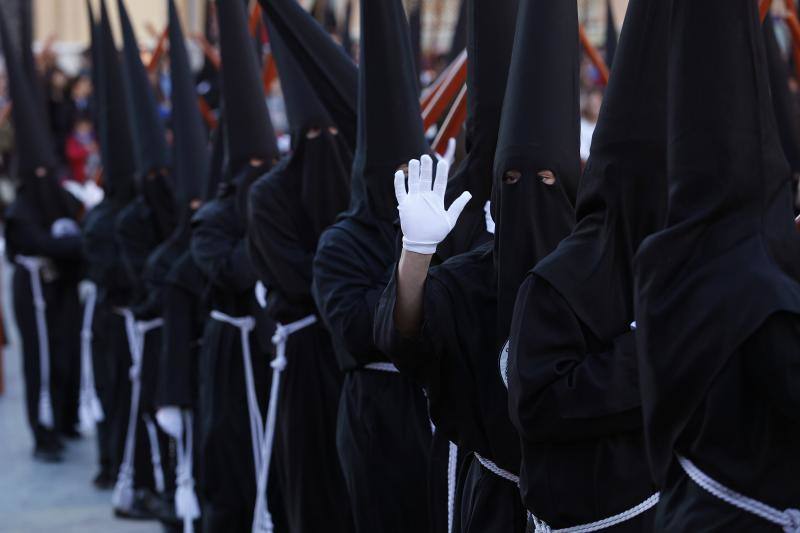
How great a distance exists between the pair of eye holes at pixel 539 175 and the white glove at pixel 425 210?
0.14 meters

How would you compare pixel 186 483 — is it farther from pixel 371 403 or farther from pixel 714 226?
pixel 714 226

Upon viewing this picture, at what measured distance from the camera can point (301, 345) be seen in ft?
19.0

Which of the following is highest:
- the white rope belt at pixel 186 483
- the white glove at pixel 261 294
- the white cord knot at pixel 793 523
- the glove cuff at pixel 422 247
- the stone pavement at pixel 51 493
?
the glove cuff at pixel 422 247

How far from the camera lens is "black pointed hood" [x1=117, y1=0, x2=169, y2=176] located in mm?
8250

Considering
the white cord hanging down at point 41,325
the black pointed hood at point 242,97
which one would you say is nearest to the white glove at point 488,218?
the black pointed hood at point 242,97

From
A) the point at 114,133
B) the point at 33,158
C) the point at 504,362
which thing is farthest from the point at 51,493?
the point at 504,362

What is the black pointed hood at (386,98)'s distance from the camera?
470 cm

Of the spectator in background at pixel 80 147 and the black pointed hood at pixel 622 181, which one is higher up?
the black pointed hood at pixel 622 181

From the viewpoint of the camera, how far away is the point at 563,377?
3129 mm

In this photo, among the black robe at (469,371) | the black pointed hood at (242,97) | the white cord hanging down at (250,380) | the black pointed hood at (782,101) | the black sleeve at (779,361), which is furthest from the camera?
the black pointed hood at (242,97)

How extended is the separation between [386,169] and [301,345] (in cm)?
131

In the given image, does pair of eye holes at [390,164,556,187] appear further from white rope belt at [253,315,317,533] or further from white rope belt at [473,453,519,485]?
white rope belt at [253,315,317,533]

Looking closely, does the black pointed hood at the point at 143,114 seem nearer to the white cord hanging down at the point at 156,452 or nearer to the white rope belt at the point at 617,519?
the white cord hanging down at the point at 156,452

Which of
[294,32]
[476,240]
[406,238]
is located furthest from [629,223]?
[294,32]
